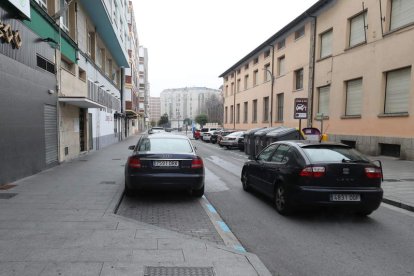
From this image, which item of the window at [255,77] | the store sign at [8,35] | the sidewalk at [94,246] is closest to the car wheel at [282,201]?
the sidewalk at [94,246]

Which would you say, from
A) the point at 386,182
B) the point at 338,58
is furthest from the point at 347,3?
the point at 386,182

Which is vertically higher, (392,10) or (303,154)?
(392,10)

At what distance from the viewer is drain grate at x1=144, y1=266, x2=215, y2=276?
3517 mm

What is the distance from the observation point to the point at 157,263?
147 inches

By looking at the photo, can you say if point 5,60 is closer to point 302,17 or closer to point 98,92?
point 98,92

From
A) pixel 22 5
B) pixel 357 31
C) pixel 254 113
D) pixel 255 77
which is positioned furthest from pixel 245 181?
Answer: pixel 255 77

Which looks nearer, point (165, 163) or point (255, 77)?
point (165, 163)

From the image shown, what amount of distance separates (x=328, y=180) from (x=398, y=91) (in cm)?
1202

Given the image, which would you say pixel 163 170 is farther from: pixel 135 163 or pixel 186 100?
pixel 186 100

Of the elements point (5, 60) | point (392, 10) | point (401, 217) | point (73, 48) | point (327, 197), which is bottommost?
point (401, 217)

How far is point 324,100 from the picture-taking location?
22047mm

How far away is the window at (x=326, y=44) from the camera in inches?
851

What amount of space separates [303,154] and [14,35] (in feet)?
24.1

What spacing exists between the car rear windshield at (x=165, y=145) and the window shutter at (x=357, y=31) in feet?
47.2
